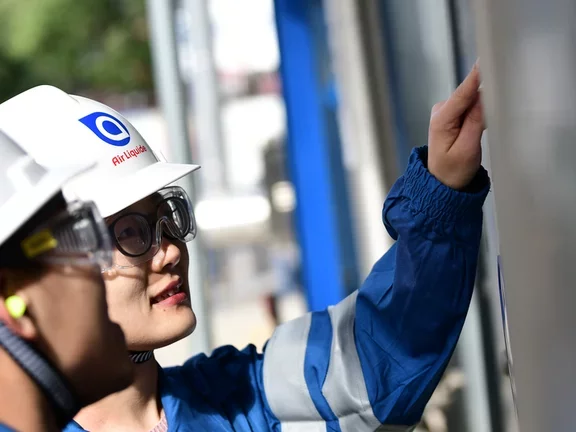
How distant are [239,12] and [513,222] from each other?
45.1 feet

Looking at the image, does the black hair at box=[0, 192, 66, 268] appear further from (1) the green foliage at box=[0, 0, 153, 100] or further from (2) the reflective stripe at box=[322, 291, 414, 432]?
(1) the green foliage at box=[0, 0, 153, 100]

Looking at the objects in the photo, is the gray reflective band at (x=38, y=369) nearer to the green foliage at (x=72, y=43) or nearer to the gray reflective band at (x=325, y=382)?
the gray reflective band at (x=325, y=382)

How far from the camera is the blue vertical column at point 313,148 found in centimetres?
509

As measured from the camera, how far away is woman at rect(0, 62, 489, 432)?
1.79 metres

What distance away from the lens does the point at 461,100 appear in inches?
66.8

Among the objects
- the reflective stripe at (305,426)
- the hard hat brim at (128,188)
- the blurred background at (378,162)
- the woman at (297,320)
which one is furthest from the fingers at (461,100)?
the reflective stripe at (305,426)

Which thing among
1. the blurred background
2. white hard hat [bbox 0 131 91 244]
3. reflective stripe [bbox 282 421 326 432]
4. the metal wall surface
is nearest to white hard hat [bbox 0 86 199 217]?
white hard hat [bbox 0 131 91 244]

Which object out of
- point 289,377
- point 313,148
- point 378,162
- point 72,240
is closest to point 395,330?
point 289,377

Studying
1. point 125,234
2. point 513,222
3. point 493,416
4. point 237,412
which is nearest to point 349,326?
point 237,412

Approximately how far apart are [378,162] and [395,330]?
6.88ft

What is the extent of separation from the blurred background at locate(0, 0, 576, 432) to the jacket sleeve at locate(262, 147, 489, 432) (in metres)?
0.11

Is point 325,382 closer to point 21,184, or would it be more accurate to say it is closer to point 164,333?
point 164,333

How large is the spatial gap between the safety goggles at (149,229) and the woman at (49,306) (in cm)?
41

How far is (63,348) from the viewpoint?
1.51 metres
